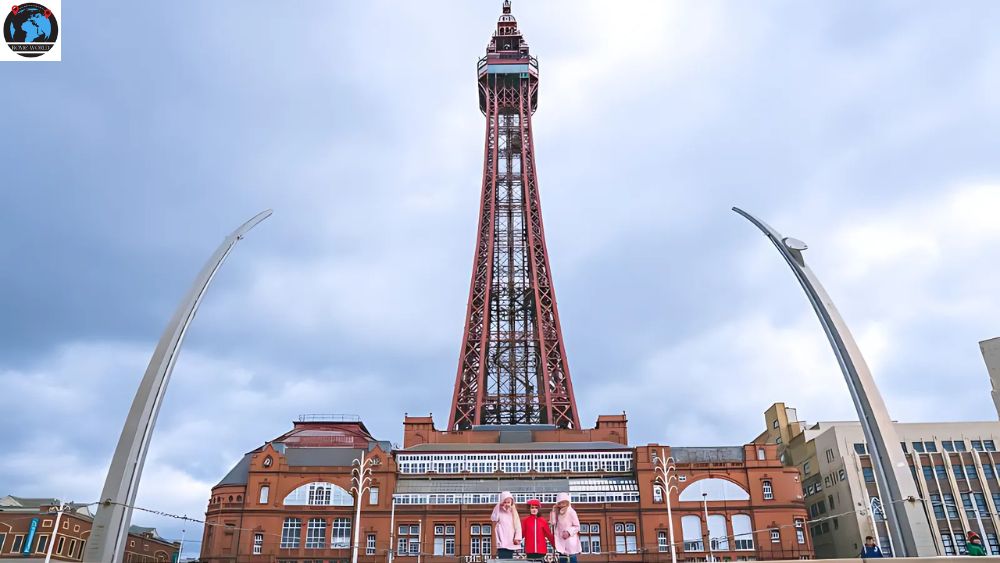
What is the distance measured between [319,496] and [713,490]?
27397mm

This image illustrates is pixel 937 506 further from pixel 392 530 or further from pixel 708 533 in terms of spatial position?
pixel 392 530

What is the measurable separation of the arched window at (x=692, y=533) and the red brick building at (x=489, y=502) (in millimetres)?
67

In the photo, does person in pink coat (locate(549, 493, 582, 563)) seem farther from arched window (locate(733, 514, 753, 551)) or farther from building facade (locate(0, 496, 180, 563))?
building facade (locate(0, 496, 180, 563))

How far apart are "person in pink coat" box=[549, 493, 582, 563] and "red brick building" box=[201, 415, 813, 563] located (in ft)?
121

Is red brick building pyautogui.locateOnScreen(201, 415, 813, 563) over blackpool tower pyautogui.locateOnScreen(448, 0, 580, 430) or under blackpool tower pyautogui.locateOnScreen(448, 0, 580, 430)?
under

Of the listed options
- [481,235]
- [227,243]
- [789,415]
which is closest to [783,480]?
[789,415]

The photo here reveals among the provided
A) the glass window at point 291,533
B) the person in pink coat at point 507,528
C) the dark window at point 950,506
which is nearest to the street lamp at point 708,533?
the dark window at point 950,506

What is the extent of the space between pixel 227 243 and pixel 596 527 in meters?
39.0

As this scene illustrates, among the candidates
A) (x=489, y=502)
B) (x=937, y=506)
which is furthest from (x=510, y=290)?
(x=937, y=506)

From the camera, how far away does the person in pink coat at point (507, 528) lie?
45.5 feet

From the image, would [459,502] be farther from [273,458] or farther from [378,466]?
[273,458]

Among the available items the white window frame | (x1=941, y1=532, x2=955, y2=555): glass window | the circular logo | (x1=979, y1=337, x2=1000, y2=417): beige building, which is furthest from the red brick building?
the circular logo

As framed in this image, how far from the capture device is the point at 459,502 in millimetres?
52750

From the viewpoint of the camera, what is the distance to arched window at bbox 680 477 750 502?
172 feet
